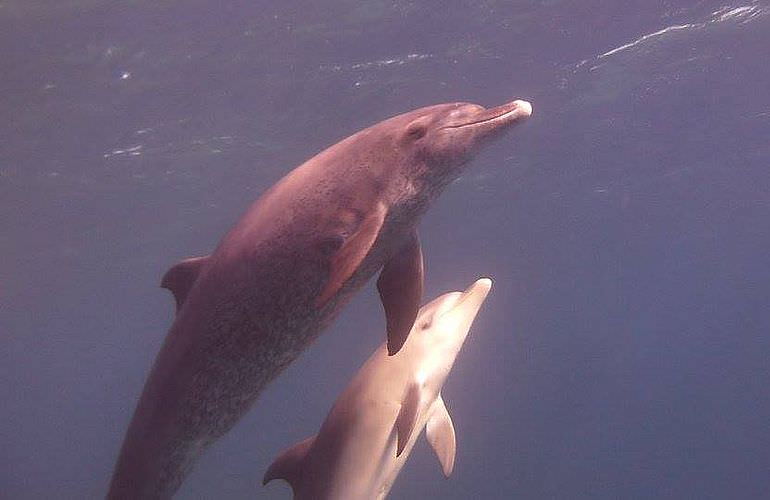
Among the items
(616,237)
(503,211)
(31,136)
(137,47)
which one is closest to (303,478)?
(137,47)

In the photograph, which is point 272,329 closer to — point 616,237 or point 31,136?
point 31,136

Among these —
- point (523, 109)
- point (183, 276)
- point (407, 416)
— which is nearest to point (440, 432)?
point (407, 416)

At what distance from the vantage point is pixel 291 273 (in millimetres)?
4438

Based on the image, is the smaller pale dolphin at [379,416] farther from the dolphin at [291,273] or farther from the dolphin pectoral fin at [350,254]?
the dolphin pectoral fin at [350,254]

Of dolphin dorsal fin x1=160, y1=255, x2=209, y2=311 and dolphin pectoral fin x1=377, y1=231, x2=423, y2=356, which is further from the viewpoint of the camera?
dolphin dorsal fin x1=160, y1=255, x2=209, y2=311

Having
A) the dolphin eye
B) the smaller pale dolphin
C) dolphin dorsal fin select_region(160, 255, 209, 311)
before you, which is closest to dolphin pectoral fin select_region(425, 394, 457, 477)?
the smaller pale dolphin

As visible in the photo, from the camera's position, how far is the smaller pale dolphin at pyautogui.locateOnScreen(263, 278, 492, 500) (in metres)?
6.56

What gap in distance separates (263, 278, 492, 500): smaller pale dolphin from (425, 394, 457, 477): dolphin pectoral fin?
384 millimetres

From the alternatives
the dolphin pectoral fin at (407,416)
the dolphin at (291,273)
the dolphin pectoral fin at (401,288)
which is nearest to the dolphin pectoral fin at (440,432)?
the dolphin pectoral fin at (407,416)

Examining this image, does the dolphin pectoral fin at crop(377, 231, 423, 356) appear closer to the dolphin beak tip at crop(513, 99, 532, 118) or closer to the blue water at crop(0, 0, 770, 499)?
the dolphin beak tip at crop(513, 99, 532, 118)

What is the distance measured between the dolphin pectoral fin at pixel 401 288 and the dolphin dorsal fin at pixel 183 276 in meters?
1.27

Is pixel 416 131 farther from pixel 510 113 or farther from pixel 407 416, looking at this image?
pixel 407 416

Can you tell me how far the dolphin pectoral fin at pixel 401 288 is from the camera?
489 cm

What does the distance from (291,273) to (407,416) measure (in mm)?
2624
